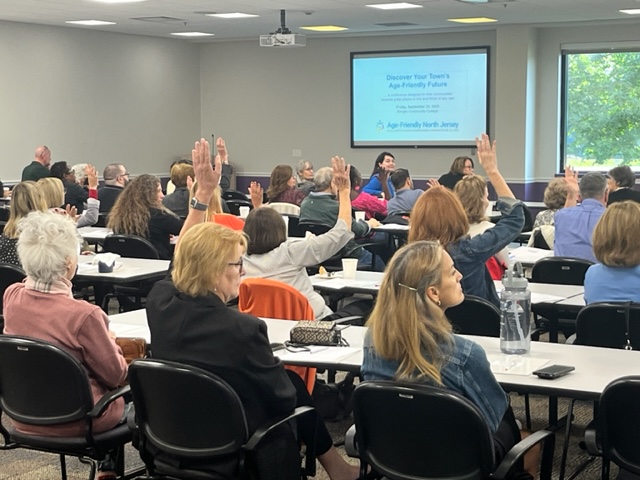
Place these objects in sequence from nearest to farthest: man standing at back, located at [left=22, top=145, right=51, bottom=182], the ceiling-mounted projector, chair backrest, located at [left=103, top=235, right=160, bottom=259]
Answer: chair backrest, located at [left=103, top=235, right=160, bottom=259], the ceiling-mounted projector, man standing at back, located at [left=22, top=145, right=51, bottom=182]

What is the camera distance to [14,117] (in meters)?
13.4

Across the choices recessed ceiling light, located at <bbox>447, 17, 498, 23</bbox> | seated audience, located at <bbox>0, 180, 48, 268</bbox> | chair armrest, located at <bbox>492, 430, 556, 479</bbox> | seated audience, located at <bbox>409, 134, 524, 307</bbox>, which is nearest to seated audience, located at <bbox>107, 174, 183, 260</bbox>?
seated audience, located at <bbox>0, 180, 48, 268</bbox>

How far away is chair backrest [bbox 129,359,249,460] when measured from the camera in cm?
295

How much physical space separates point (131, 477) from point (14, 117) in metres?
10.5

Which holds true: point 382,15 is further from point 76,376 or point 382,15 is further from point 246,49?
point 76,376

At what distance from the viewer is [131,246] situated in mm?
6781

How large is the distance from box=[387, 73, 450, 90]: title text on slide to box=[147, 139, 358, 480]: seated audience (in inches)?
458

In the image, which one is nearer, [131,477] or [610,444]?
[610,444]

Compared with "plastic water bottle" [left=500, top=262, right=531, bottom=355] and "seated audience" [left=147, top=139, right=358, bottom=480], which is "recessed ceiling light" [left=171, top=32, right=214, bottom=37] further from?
"seated audience" [left=147, top=139, right=358, bottom=480]

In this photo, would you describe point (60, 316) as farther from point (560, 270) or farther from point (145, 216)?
point (145, 216)

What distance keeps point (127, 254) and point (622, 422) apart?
4.58 meters

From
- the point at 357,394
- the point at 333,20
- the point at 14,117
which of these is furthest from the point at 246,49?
the point at 357,394

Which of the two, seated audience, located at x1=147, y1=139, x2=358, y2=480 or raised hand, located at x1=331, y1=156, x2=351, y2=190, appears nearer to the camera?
seated audience, located at x1=147, y1=139, x2=358, y2=480

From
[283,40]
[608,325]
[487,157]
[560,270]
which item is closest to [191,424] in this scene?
[608,325]
